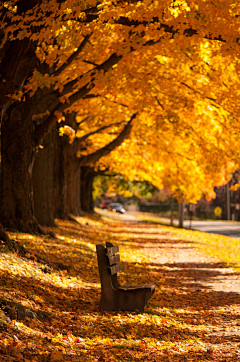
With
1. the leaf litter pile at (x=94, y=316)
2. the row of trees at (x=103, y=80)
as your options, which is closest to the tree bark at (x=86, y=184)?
the row of trees at (x=103, y=80)

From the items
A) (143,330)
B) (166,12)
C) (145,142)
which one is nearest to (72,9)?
(166,12)

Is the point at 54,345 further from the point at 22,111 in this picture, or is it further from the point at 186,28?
the point at 22,111

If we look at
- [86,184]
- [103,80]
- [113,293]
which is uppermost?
[103,80]

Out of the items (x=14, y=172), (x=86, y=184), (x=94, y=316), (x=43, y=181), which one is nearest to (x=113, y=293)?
(x=94, y=316)

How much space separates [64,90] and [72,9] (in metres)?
3.59

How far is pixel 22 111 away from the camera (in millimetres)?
11867

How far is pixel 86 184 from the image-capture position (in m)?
33.1

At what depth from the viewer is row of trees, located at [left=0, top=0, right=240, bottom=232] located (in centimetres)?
855

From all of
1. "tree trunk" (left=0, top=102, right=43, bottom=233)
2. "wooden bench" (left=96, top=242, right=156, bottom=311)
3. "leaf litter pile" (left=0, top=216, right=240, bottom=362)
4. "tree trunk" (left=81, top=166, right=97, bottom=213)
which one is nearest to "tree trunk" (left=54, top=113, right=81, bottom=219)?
"tree trunk" (left=0, top=102, right=43, bottom=233)

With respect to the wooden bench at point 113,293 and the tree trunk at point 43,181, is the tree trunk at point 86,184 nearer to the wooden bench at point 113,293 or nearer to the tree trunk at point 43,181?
the tree trunk at point 43,181

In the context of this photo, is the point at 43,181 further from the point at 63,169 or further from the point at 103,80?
the point at 63,169

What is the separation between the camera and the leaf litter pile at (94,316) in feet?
17.8

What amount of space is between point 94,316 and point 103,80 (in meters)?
6.02

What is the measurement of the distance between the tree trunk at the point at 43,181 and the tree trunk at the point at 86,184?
1538cm
